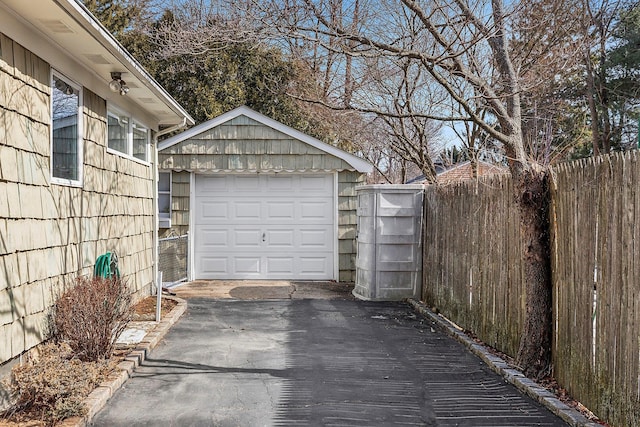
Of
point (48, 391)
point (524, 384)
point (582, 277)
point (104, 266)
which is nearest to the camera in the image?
point (48, 391)

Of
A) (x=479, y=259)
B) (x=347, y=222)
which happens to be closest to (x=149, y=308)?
(x=479, y=259)

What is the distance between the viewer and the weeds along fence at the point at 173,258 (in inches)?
408

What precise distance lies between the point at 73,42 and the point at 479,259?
485 centimetres

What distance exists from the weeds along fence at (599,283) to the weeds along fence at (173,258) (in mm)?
7306

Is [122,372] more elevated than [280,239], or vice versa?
[280,239]

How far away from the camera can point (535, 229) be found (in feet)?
16.1

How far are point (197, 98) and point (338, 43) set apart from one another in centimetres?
1275

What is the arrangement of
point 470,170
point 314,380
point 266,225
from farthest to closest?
point 470,170 → point 266,225 → point 314,380

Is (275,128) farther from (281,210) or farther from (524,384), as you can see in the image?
(524,384)

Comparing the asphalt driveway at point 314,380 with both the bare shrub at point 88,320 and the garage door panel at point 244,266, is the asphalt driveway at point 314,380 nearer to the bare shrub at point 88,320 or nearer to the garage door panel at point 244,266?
the bare shrub at point 88,320

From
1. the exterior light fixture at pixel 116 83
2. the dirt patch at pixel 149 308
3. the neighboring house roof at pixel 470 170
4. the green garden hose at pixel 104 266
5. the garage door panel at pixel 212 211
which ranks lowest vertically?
the dirt patch at pixel 149 308

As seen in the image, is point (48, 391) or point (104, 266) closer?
point (48, 391)

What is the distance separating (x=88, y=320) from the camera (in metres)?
4.90

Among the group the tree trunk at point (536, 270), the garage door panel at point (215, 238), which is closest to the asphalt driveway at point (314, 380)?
the tree trunk at point (536, 270)
